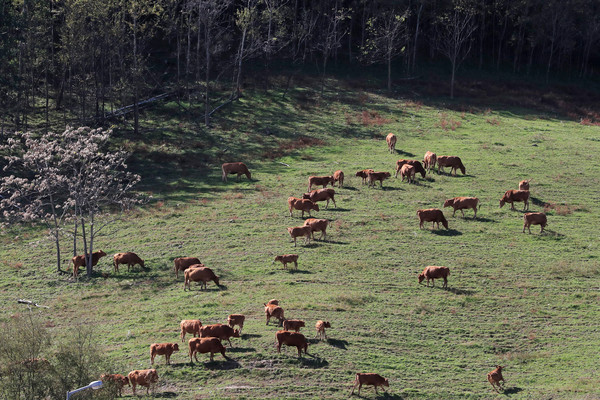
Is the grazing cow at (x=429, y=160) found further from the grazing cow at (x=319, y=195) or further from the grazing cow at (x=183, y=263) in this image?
the grazing cow at (x=183, y=263)

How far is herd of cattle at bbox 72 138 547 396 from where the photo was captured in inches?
1097

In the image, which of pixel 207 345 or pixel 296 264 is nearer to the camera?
pixel 207 345

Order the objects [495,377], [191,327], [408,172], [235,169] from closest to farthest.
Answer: [495,377]
[191,327]
[408,172]
[235,169]

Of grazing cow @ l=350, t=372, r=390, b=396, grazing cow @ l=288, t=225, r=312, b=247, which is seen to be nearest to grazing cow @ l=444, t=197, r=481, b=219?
grazing cow @ l=288, t=225, r=312, b=247

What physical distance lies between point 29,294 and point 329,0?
65.9 metres

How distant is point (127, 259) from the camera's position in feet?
133

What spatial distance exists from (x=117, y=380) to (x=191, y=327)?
5425 millimetres

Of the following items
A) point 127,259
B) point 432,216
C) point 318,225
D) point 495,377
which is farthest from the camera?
point 432,216

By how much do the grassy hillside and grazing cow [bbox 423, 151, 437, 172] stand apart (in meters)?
2.09

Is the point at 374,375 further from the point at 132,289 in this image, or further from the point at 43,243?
the point at 43,243

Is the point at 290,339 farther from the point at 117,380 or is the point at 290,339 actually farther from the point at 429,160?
the point at 429,160

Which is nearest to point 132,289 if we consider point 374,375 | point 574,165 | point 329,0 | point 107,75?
point 374,375

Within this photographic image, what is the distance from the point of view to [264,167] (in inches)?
2371

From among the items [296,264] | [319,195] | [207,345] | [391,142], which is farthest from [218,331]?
[391,142]
